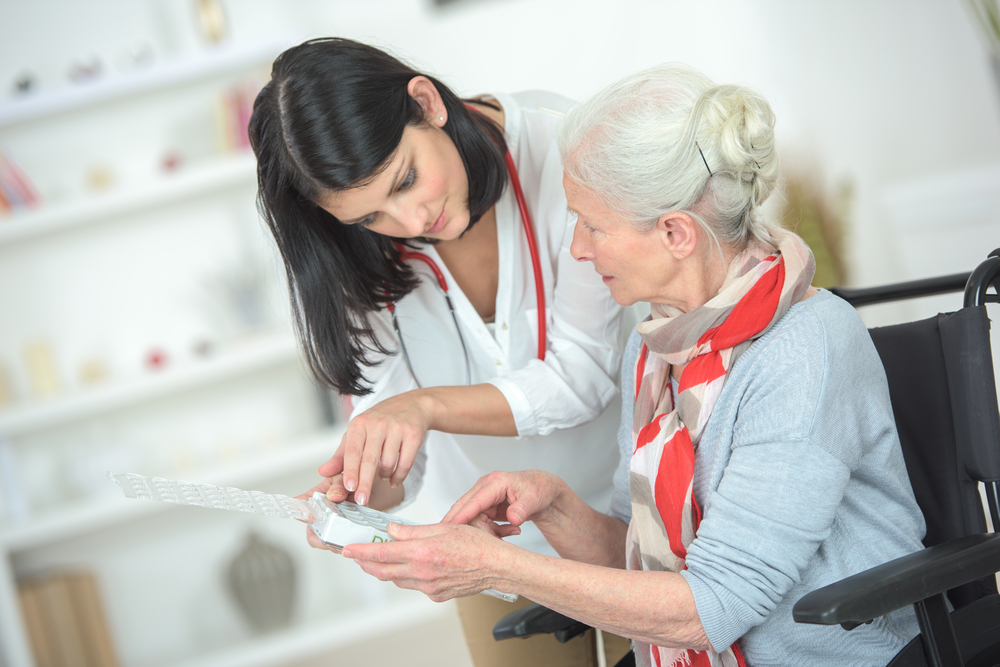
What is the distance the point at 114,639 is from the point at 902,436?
2.91m

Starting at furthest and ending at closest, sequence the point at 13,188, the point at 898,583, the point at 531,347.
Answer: the point at 13,188
the point at 531,347
the point at 898,583

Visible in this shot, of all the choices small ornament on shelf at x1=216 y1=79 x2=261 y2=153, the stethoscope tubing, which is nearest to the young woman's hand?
the stethoscope tubing

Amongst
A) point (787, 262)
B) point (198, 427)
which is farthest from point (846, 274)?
point (198, 427)

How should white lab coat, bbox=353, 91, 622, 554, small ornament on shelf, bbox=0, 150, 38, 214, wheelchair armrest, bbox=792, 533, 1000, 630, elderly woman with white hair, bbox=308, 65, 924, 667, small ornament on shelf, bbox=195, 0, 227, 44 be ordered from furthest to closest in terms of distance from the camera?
small ornament on shelf, bbox=195, 0, 227, 44 → small ornament on shelf, bbox=0, 150, 38, 214 → white lab coat, bbox=353, 91, 622, 554 → elderly woman with white hair, bbox=308, 65, 924, 667 → wheelchair armrest, bbox=792, 533, 1000, 630

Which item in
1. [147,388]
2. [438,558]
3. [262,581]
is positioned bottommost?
[262,581]

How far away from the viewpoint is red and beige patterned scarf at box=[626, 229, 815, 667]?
3.31ft

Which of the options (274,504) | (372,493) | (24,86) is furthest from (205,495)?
(24,86)

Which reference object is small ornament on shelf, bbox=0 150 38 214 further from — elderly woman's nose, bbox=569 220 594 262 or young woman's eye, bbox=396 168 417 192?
elderly woman's nose, bbox=569 220 594 262

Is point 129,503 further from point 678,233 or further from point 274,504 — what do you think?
point 678,233

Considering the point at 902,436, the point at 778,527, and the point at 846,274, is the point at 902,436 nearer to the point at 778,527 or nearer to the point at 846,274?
the point at 778,527

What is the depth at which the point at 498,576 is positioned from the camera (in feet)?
3.09

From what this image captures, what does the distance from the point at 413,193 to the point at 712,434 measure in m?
0.53

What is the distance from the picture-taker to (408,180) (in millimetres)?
1133

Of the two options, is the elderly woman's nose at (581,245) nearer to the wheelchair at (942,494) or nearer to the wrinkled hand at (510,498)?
the wrinkled hand at (510,498)
